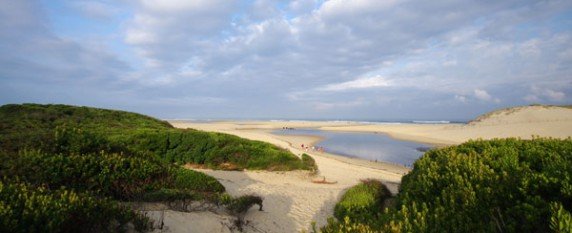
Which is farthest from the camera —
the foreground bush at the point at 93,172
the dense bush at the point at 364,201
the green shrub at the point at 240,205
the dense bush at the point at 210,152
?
the dense bush at the point at 210,152

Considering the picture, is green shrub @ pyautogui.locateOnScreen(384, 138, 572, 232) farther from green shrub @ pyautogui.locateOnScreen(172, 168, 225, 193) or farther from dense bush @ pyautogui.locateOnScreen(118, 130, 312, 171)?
dense bush @ pyautogui.locateOnScreen(118, 130, 312, 171)

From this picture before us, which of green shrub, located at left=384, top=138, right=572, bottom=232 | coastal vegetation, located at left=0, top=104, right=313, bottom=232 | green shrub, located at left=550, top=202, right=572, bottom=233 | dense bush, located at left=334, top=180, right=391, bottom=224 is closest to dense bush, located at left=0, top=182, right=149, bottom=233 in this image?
coastal vegetation, located at left=0, top=104, right=313, bottom=232

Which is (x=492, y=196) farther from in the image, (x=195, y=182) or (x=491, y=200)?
(x=195, y=182)

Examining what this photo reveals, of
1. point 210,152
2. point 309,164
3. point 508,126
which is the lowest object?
point 309,164

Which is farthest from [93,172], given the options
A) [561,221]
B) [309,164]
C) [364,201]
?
[309,164]

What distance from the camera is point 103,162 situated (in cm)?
691

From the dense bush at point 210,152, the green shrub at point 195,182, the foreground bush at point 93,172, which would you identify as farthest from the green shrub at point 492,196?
the dense bush at point 210,152

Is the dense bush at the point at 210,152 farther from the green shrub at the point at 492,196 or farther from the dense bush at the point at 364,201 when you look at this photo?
the green shrub at the point at 492,196

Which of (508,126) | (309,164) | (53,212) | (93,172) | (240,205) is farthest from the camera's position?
(508,126)

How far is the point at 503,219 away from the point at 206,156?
53.2ft

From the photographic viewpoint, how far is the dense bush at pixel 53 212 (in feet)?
14.0

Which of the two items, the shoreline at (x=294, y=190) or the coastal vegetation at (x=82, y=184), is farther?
the shoreline at (x=294, y=190)

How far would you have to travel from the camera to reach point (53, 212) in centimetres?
457

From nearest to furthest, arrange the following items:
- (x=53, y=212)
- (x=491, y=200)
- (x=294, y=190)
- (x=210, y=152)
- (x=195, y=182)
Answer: (x=53, y=212), (x=491, y=200), (x=195, y=182), (x=294, y=190), (x=210, y=152)
